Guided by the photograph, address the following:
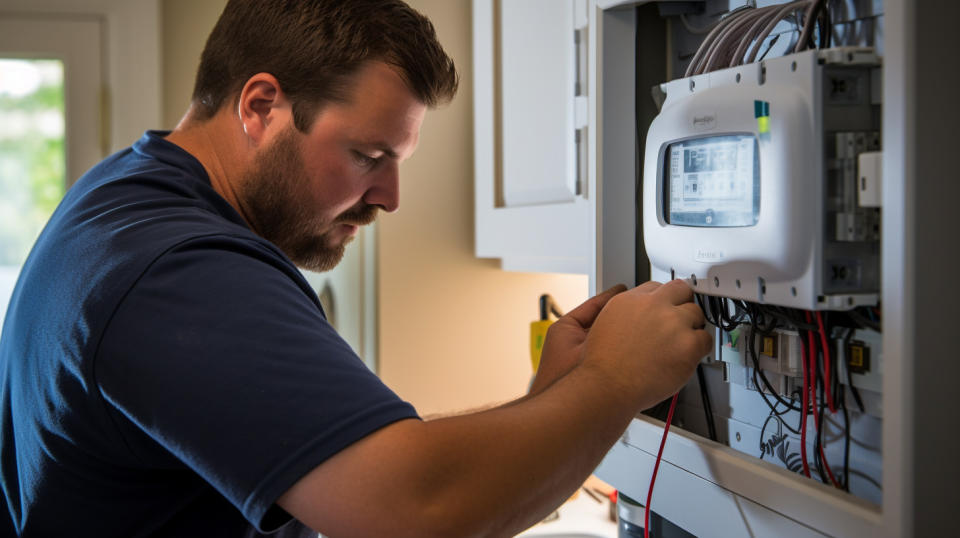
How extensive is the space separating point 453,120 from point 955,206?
4.24 ft

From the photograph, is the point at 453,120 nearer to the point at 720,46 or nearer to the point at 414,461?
the point at 720,46

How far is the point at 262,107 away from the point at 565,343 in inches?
17.0

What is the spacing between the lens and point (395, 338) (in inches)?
69.6

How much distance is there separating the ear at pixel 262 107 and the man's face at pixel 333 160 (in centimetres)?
2

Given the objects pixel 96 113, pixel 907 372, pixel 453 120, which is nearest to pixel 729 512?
pixel 907 372

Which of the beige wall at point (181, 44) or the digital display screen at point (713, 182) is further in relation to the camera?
the beige wall at point (181, 44)

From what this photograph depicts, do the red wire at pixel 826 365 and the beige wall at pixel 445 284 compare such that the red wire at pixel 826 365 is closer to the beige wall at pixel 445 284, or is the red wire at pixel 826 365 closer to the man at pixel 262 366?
the man at pixel 262 366

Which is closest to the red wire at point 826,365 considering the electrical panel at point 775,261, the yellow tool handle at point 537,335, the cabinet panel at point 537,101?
the electrical panel at point 775,261

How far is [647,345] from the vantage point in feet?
2.43

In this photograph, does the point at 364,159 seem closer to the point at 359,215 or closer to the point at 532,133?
the point at 359,215

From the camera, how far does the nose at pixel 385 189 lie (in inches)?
40.1

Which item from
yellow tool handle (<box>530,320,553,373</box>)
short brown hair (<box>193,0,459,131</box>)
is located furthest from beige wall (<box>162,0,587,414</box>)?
short brown hair (<box>193,0,459,131</box>)

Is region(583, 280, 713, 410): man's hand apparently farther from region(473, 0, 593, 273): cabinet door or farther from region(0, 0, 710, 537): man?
region(473, 0, 593, 273): cabinet door

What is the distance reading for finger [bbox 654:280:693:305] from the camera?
795 millimetres
